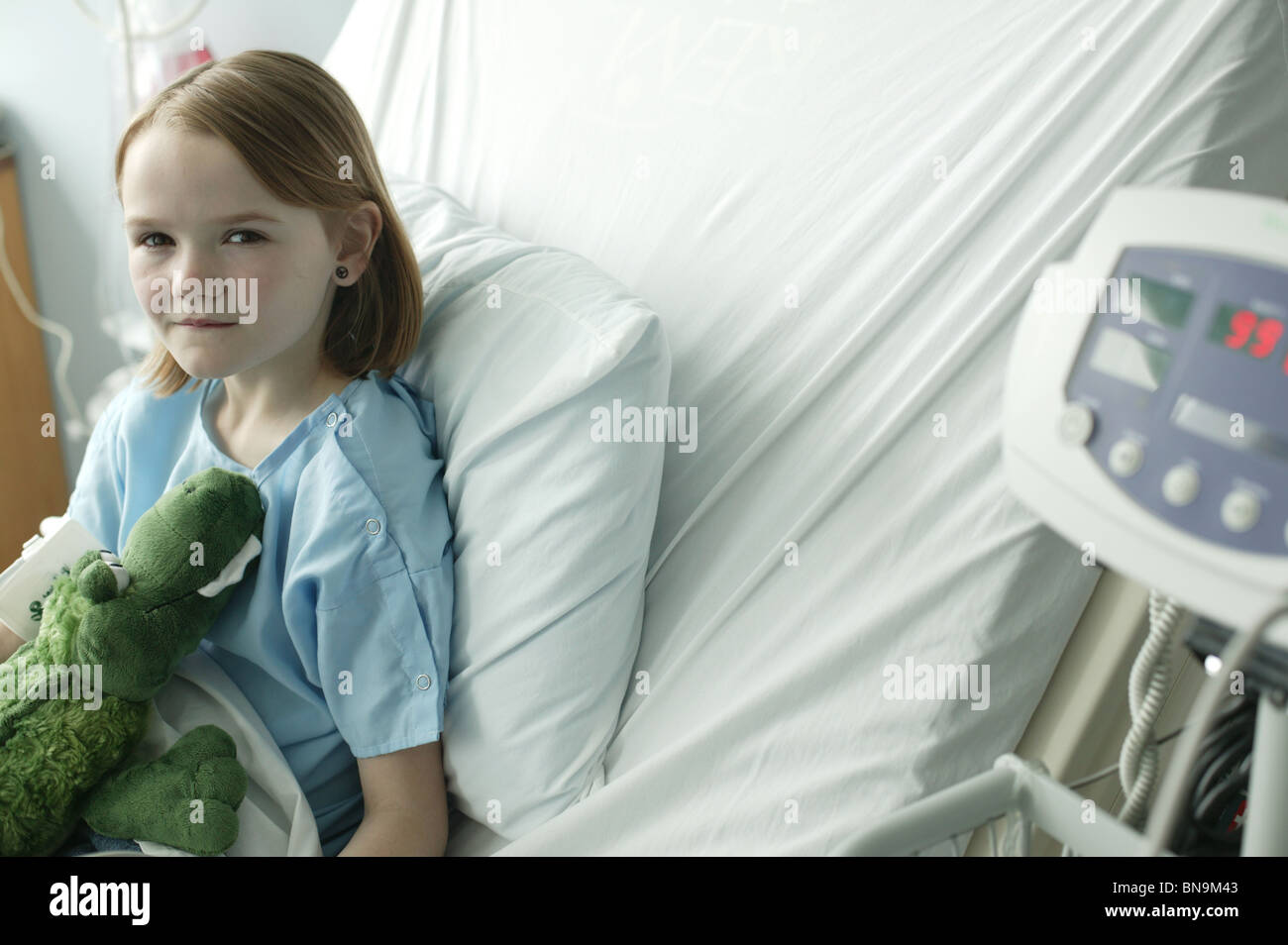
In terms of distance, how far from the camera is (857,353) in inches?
35.1

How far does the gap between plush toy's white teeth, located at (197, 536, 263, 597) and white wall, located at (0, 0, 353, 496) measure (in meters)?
1.17

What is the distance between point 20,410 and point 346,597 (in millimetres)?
1411

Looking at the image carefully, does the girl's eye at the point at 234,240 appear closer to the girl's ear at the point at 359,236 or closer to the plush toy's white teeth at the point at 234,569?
the girl's ear at the point at 359,236

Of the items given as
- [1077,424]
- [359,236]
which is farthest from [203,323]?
[1077,424]

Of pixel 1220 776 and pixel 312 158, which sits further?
pixel 312 158

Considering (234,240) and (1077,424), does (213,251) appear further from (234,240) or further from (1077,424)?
(1077,424)

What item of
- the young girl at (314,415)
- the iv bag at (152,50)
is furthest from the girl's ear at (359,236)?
the iv bag at (152,50)

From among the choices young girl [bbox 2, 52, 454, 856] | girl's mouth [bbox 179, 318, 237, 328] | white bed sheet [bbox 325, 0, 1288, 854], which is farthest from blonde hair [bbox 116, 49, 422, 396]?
white bed sheet [bbox 325, 0, 1288, 854]

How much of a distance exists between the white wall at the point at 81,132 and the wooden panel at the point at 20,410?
2 centimetres

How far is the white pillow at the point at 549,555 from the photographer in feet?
2.87

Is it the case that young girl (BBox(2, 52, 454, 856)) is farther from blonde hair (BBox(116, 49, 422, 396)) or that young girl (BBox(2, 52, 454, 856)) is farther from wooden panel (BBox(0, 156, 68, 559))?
wooden panel (BBox(0, 156, 68, 559))

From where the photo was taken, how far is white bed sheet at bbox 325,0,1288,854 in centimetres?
78

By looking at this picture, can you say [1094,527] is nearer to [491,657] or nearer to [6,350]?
[491,657]
